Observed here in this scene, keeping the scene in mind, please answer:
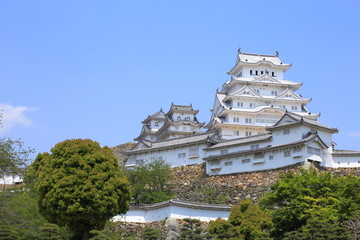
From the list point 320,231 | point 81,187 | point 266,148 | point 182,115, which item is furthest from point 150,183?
point 182,115

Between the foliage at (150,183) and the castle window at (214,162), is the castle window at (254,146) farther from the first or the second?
the foliage at (150,183)

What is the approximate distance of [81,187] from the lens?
3083 cm

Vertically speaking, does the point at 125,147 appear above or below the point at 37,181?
above

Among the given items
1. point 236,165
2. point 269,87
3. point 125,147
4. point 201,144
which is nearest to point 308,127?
point 236,165

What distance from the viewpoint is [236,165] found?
47375mm

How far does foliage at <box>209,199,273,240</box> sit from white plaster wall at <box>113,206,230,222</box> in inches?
217

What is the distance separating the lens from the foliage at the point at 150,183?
43150 millimetres

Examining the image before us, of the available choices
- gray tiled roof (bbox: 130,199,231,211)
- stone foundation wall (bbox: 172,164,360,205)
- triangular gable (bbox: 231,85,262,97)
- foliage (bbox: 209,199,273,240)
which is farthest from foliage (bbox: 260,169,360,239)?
triangular gable (bbox: 231,85,262,97)

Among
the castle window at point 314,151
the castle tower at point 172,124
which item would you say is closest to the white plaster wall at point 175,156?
the castle window at point 314,151

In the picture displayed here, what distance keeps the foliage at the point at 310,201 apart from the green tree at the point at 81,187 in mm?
8592

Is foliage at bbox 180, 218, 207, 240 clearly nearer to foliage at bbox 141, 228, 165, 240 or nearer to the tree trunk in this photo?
foliage at bbox 141, 228, 165, 240

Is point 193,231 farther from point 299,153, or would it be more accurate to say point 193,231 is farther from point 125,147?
point 125,147

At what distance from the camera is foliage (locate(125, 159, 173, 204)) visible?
43150mm

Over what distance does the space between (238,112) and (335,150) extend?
16470 mm
